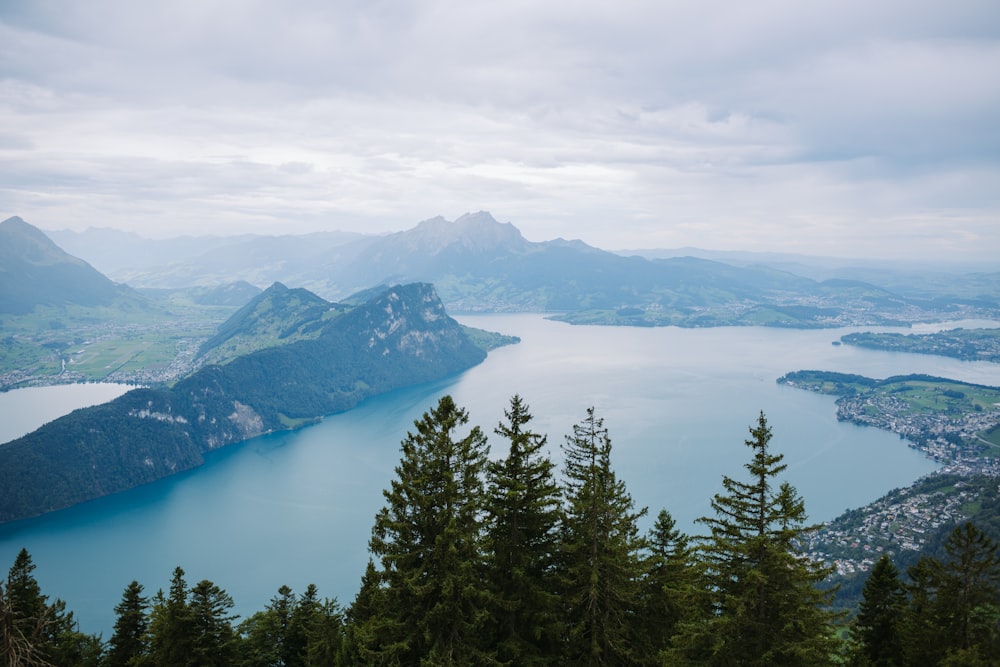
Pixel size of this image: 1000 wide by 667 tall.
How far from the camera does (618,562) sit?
1400 centimetres

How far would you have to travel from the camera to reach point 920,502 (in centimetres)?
7944

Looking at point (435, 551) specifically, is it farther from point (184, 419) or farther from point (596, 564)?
→ point (184, 419)

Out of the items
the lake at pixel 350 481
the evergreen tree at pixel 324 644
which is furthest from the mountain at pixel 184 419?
the evergreen tree at pixel 324 644

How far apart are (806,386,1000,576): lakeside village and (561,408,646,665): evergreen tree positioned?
38.1 m

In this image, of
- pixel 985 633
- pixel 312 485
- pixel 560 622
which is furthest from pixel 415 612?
pixel 312 485

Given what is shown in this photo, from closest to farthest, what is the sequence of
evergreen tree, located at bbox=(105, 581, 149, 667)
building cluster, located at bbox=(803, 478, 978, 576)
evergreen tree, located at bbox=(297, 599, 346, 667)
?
evergreen tree, located at bbox=(297, 599, 346, 667)
evergreen tree, located at bbox=(105, 581, 149, 667)
building cluster, located at bbox=(803, 478, 978, 576)

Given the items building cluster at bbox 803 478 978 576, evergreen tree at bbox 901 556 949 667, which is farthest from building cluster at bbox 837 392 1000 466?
evergreen tree at bbox 901 556 949 667

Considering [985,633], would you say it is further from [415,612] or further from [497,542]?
[415,612]

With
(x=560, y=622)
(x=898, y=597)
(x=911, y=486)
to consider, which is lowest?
(x=911, y=486)

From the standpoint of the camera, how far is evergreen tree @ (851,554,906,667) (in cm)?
1855

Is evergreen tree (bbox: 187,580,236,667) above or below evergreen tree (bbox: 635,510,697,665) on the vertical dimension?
below

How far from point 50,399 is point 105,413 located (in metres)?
44.3

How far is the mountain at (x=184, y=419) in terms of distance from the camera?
323 feet

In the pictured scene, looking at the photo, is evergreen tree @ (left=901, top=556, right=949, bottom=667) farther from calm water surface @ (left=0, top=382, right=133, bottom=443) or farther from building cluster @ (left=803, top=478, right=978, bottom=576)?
calm water surface @ (left=0, top=382, right=133, bottom=443)
